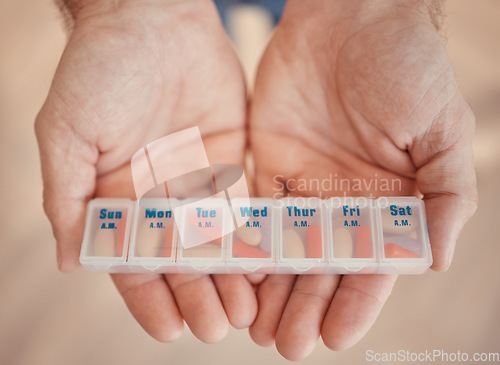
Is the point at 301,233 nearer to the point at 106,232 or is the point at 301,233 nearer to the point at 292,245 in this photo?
the point at 292,245

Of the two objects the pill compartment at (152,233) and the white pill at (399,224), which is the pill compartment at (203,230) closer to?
the pill compartment at (152,233)

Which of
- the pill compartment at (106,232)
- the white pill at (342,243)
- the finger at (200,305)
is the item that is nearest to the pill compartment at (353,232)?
the white pill at (342,243)

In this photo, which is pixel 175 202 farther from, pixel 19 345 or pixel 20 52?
pixel 20 52

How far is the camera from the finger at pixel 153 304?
138 centimetres

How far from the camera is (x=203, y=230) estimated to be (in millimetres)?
1442

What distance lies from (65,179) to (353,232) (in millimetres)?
1034

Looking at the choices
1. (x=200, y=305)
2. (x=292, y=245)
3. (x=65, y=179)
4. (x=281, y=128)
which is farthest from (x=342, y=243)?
(x=65, y=179)

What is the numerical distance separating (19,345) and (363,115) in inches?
68.3

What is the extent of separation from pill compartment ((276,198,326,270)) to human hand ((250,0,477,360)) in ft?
0.34

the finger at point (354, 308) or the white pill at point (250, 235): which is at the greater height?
the white pill at point (250, 235)

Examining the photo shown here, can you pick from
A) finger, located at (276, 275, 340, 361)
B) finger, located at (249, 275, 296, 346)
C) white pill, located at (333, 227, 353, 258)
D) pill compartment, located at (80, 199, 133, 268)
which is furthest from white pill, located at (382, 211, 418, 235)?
pill compartment, located at (80, 199, 133, 268)

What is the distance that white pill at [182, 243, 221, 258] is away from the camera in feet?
4.58

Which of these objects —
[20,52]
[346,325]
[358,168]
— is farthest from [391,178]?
[20,52]

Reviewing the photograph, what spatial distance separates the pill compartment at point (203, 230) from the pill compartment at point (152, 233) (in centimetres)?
3
